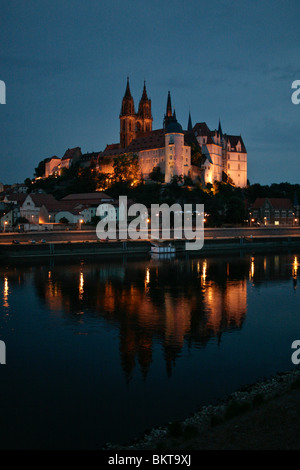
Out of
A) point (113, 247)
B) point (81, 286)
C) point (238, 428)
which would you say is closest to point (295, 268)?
point (81, 286)

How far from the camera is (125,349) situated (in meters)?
16.1

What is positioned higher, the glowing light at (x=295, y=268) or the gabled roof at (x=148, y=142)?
the gabled roof at (x=148, y=142)

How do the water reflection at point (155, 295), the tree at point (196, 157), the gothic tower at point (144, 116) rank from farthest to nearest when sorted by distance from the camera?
the gothic tower at point (144, 116) < the tree at point (196, 157) < the water reflection at point (155, 295)

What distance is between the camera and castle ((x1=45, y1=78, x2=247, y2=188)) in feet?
281

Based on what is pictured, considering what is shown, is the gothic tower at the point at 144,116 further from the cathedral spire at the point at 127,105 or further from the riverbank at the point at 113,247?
the riverbank at the point at 113,247

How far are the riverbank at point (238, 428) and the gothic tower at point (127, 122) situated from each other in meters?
100

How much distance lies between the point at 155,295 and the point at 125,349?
11129 mm

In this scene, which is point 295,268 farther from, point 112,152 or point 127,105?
point 127,105

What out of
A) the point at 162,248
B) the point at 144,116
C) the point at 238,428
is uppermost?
the point at 144,116

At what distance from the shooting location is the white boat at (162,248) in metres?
52.1

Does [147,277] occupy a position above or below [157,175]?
below

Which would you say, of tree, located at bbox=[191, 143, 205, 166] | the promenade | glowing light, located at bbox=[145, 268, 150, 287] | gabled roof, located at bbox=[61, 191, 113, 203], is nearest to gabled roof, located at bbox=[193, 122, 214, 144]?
tree, located at bbox=[191, 143, 205, 166]

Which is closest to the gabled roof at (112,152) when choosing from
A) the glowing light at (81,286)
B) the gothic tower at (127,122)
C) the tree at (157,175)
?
the gothic tower at (127,122)

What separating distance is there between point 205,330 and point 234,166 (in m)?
87.4
